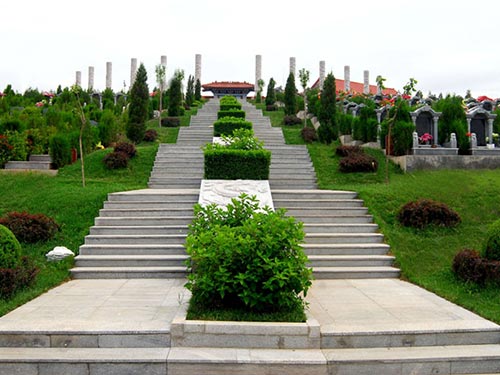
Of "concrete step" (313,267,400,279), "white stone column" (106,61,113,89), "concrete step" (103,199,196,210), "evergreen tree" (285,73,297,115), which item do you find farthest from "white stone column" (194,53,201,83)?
"concrete step" (313,267,400,279)

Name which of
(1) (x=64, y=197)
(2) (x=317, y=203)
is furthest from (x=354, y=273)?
(1) (x=64, y=197)

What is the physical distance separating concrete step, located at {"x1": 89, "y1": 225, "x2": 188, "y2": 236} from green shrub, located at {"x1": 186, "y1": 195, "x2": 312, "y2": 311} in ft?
11.9

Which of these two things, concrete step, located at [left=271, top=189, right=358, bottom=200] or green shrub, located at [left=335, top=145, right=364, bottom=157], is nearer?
concrete step, located at [left=271, top=189, right=358, bottom=200]

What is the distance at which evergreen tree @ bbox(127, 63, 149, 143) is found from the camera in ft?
54.1

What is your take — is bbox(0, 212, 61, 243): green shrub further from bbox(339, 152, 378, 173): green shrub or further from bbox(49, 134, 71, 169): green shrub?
bbox(339, 152, 378, 173): green shrub

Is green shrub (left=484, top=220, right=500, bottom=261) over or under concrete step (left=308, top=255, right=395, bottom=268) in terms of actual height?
over

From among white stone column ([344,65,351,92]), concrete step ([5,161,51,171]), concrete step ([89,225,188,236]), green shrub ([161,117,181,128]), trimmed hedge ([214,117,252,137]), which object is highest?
white stone column ([344,65,351,92])

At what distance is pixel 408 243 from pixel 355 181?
450 cm

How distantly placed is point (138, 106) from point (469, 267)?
13.2 meters

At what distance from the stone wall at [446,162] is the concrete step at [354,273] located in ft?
20.1

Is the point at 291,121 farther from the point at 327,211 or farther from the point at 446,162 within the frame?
the point at 327,211

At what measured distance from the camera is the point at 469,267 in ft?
20.9

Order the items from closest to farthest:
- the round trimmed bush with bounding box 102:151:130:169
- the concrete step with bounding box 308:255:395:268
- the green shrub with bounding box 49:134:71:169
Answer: the concrete step with bounding box 308:255:395:268
the green shrub with bounding box 49:134:71:169
the round trimmed bush with bounding box 102:151:130:169

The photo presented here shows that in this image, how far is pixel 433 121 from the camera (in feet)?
48.3
